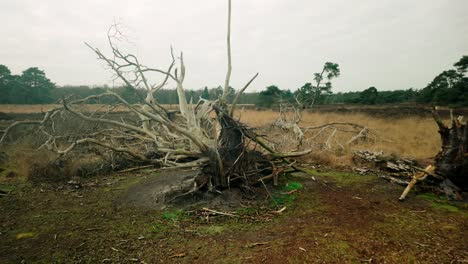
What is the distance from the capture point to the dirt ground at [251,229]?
3396 millimetres

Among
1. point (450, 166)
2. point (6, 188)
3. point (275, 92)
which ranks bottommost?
point (6, 188)

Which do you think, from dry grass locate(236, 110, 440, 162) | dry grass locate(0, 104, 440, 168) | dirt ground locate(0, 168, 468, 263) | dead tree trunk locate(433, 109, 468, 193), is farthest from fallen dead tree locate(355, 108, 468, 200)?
dry grass locate(236, 110, 440, 162)

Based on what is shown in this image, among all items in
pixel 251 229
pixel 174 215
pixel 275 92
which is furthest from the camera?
pixel 275 92

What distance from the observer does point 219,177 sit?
5.18m

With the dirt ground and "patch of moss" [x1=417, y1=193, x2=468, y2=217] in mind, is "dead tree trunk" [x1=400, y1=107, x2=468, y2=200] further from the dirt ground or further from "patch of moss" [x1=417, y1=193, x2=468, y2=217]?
the dirt ground

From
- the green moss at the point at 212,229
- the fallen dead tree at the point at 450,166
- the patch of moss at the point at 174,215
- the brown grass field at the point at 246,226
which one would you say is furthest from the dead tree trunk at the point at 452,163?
the patch of moss at the point at 174,215

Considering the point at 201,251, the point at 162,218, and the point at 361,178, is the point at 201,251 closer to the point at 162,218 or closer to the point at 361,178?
the point at 162,218

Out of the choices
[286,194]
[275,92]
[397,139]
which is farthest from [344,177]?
[275,92]

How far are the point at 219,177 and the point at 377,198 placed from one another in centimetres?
282

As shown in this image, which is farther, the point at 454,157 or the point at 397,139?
the point at 397,139

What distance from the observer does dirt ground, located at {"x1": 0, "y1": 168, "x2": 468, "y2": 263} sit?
3396 millimetres

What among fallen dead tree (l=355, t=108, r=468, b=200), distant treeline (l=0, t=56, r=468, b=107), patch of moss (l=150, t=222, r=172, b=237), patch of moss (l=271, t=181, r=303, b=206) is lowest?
patch of moss (l=150, t=222, r=172, b=237)

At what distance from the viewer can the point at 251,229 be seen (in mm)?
4086

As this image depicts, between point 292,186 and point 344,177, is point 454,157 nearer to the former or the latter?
point 344,177
